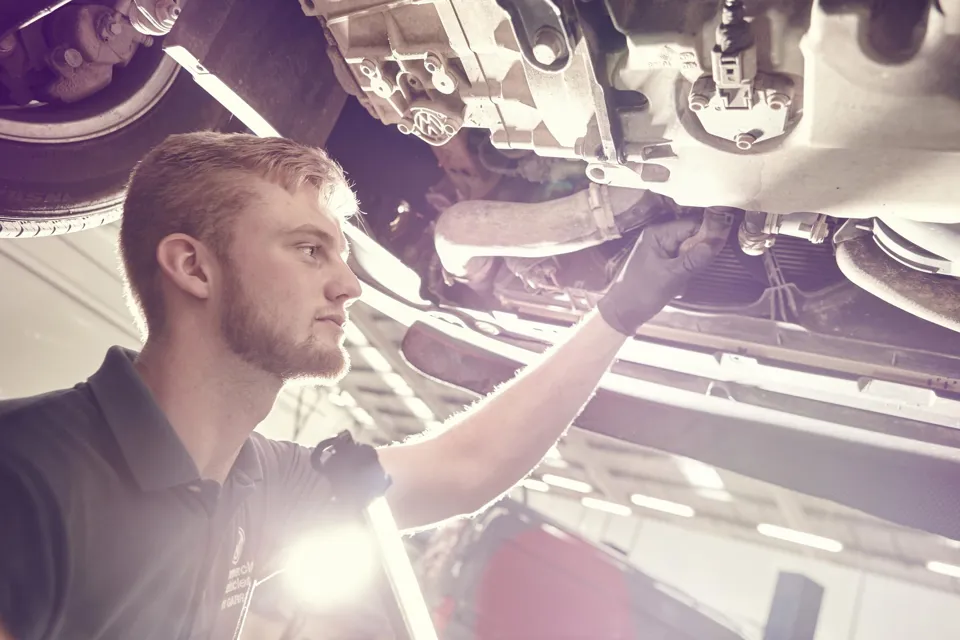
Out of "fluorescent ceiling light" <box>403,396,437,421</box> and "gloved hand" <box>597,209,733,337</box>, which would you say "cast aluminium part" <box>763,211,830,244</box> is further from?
"fluorescent ceiling light" <box>403,396,437,421</box>

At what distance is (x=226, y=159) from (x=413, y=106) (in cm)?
33

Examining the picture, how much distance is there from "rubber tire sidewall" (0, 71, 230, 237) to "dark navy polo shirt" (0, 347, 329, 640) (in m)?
0.42

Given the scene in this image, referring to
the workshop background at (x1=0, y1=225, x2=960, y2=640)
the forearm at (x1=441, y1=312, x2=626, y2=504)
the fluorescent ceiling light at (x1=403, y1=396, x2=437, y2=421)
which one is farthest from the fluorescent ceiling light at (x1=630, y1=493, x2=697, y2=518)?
the forearm at (x1=441, y1=312, x2=626, y2=504)

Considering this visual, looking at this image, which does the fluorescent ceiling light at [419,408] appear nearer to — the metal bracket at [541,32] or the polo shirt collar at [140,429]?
the polo shirt collar at [140,429]

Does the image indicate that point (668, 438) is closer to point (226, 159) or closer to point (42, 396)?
point (226, 159)

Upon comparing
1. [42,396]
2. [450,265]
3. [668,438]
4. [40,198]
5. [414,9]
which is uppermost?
[414,9]

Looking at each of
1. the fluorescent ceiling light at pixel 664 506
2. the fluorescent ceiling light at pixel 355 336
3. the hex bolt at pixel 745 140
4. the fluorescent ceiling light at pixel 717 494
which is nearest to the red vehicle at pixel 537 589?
the fluorescent ceiling light at pixel 664 506

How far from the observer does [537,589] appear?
372 cm

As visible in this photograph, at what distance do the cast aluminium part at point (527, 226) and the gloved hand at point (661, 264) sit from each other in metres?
0.07

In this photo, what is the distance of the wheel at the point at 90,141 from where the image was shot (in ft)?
4.15

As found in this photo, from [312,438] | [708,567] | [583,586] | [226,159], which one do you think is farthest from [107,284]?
[708,567]

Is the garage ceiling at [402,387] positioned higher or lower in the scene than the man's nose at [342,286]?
higher

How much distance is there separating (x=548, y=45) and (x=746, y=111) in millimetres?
276

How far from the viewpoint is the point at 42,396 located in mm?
896
